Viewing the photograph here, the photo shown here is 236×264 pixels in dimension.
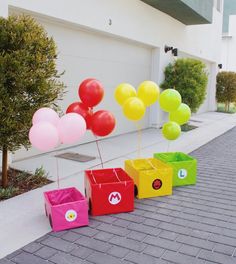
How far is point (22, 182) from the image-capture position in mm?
4832

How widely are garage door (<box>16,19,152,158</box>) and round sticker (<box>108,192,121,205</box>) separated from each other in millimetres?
2733

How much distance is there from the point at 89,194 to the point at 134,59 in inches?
247

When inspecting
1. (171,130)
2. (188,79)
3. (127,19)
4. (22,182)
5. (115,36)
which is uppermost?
(127,19)

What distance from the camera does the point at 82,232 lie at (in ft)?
11.7

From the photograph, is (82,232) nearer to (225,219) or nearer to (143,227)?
(143,227)

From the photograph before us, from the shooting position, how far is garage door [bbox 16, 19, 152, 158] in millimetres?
6992

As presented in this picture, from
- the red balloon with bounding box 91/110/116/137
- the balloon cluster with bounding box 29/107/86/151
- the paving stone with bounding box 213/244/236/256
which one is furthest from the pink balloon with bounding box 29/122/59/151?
the paving stone with bounding box 213/244/236/256

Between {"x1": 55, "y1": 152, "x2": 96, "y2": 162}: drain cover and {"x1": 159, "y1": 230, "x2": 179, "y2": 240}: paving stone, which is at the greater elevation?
{"x1": 55, "y1": 152, "x2": 96, "y2": 162}: drain cover

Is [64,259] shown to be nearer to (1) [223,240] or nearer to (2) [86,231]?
(2) [86,231]

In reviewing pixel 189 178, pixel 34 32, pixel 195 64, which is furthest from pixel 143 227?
pixel 195 64

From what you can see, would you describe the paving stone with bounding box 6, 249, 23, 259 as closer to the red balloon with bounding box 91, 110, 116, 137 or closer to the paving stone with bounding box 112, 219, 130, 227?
the paving stone with bounding box 112, 219, 130, 227

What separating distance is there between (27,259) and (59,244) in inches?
14.5

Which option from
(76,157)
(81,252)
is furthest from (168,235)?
(76,157)

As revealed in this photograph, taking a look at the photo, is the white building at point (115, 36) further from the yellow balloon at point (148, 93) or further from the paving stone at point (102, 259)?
the paving stone at point (102, 259)
